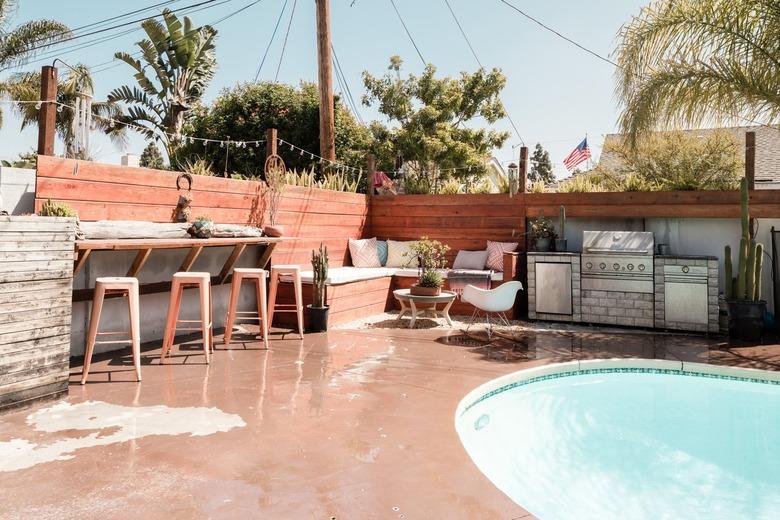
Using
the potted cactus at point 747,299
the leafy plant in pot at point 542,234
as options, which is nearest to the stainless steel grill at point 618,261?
the leafy plant in pot at point 542,234

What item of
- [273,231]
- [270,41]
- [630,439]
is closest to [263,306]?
[273,231]

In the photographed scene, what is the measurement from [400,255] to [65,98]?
17.3 m

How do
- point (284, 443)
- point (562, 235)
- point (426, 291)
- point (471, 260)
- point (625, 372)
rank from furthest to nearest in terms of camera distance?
point (471, 260)
point (562, 235)
point (426, 291)
point (625, 372)
point (284, 443)

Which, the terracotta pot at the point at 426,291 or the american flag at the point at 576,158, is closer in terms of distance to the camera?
the terracotta pot at the point at 426,291

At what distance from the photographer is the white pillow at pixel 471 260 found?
784 cm

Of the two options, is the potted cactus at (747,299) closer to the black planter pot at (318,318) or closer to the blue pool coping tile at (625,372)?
the blue pool coping tile at (625,372)

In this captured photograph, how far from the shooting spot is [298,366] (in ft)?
15.0

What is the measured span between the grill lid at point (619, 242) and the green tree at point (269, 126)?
964 cm

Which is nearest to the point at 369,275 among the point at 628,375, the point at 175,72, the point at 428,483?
the point at 628,375

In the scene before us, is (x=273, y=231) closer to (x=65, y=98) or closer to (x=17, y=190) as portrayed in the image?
(x=17, y=190)

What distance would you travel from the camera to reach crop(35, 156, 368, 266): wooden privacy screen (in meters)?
4.42

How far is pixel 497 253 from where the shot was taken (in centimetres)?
769

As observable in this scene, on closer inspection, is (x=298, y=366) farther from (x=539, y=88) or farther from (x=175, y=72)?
(x=175, y=72)

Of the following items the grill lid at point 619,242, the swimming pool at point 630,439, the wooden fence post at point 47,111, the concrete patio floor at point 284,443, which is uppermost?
the wooden fence post at point 47,111
